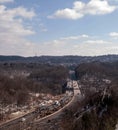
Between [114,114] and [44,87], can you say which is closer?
[114,114]

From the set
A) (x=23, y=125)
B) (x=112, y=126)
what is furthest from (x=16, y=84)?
(x=112, y=126)

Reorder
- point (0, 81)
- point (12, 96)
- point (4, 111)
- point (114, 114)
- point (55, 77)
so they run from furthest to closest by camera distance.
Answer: point (55, 77) → point (0, 81) → point (12, 96) → point (4, 111) → point (114, 114)

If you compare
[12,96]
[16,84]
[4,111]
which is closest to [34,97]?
[12,96]

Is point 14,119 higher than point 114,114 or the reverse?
the reverse

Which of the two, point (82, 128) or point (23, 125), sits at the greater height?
point (82, 128)

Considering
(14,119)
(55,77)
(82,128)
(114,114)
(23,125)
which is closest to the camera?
(82,128)

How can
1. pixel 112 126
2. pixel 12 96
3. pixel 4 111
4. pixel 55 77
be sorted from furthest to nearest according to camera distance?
pixel 55 77 < pixel 12 96 < pixel 4 111 < pixel 112 126

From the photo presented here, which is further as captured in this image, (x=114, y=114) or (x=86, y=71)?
(x=86, y=71)

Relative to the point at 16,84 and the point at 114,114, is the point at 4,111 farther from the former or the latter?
the point at 16,84

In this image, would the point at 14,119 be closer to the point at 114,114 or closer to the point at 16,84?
the point at 114,114
